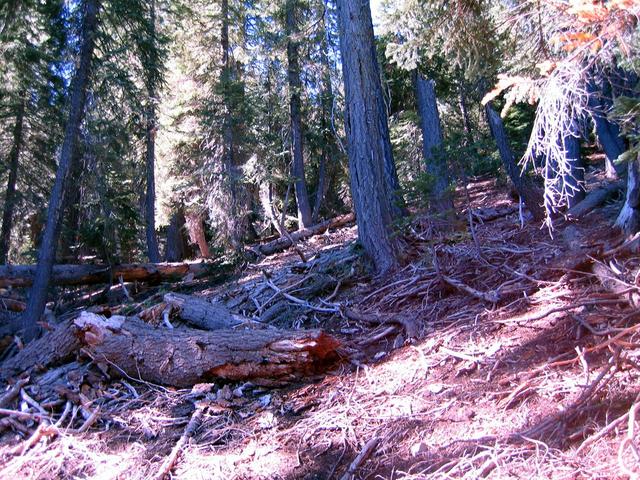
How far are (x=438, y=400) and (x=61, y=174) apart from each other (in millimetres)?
9099

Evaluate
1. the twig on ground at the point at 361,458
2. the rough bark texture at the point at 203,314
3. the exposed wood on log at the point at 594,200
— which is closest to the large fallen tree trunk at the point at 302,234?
the rough bark texture at the point at 203,314

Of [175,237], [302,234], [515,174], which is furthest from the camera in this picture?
[175,237]

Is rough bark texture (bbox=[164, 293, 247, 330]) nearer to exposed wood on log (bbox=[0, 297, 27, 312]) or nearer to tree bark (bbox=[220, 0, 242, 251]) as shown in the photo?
tree bark (bbox=[220, 0, 242, 251])

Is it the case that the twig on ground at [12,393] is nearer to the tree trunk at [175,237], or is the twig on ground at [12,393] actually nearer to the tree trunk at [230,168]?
the tree trunk at [230,168]

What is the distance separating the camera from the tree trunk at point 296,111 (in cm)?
1677

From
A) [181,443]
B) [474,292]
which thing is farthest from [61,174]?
[474,292]

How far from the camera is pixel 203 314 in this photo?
665 cm

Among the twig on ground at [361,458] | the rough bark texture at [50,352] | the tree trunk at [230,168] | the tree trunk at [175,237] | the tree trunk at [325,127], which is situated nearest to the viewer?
the twig on ground at [361,458]

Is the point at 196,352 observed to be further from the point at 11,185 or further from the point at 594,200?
the point at 11,185

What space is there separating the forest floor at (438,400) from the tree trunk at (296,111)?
1149cm

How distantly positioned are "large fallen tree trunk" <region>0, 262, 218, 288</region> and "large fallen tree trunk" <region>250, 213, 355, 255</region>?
76.7 inches

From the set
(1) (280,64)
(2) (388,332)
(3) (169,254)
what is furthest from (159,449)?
(3) (169,254)

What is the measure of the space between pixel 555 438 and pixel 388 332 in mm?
2803

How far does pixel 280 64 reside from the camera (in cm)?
1719
